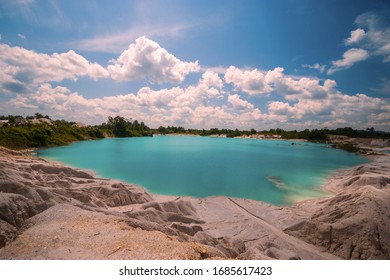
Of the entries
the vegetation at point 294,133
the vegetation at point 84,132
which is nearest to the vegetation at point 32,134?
the vegetation at point 84,132

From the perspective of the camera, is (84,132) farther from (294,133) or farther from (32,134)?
(294,133)

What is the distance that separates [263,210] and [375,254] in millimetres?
6416

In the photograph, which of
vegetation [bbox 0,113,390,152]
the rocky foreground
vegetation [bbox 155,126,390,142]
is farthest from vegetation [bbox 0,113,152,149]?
vegetation [bbox 155,126,390,142]

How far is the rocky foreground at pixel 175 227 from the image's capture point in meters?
5.30

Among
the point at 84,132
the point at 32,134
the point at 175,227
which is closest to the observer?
the point at 175,227

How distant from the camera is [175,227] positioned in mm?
8906

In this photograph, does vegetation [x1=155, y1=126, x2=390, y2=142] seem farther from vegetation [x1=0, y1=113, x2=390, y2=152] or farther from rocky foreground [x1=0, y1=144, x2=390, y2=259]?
rocky foreground [x1=0, y1=144, x2=390, y2=259]

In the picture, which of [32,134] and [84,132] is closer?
[32,134]

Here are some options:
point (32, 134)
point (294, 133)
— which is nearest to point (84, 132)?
point (32, 134)

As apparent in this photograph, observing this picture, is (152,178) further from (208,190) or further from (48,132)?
(48,132)

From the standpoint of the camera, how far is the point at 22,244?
17.1ft

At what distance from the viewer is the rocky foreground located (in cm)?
530

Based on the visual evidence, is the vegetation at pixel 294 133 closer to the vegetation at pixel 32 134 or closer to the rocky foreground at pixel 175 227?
the rocky foreground at pixel 175 227
